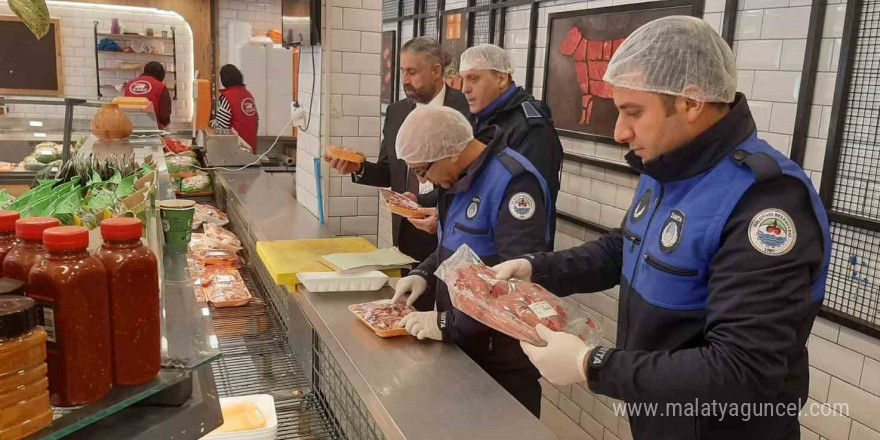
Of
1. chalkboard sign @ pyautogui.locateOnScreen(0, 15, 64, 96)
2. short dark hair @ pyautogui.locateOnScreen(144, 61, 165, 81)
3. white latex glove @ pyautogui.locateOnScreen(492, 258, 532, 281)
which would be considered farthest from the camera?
chalkboard sign @ pyautogui.locateOnScreen(0, 15, 64, 96)

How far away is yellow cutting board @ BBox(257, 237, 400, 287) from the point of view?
2562mm

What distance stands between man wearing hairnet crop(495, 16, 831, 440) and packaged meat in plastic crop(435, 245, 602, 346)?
73 mm

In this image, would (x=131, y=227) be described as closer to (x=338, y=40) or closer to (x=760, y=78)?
(x=760, y=78)

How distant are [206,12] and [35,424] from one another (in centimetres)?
1124

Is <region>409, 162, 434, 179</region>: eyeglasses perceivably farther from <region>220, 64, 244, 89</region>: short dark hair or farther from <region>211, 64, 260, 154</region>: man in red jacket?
<region>220, 64, 244, 89</region>: short dark hair

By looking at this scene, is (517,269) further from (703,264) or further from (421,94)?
(421,94)

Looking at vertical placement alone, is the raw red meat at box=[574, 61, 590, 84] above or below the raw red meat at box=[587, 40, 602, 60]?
below

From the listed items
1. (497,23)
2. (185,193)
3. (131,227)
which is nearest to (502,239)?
(131,227)

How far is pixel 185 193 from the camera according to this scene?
471 cm

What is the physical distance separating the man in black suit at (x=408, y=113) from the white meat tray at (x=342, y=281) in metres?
1.05

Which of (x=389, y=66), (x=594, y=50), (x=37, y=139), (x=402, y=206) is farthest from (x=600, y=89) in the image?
(x=389, y=66)

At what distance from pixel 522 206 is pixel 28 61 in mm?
11013

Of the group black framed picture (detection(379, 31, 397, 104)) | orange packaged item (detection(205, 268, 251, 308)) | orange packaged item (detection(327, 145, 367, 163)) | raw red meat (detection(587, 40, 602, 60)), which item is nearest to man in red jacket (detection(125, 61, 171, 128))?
black framed picture (detection(379, 31, 397, 104))

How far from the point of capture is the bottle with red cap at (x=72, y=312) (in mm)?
1051
